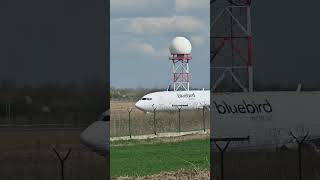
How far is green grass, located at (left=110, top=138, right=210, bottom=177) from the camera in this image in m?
7.10

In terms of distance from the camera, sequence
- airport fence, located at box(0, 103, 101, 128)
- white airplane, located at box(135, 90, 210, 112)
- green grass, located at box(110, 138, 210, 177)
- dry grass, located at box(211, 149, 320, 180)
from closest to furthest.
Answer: airport fence, located at box(0, 103, 101, 128)
dry grass, located at box(211, 149, 320, 180)
green grass, located at box(110, 138, 210, 177)
white airplane, located at box(135, 90, 210, 112)

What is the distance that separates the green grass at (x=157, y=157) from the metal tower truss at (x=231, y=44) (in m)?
1.79

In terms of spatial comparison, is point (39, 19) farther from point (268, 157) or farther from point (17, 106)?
point (268, 157)

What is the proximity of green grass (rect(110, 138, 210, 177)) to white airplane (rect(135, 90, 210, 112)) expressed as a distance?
8.84 m

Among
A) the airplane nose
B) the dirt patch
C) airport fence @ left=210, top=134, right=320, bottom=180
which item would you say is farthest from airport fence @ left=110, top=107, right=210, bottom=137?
airport fence @ left=210, top=134, right=320, bottom=180

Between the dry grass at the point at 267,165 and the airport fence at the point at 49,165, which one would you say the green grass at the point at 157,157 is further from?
the airport fence at the point at 49,165

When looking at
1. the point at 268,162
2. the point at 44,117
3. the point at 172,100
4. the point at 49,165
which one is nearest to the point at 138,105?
the point at 172,100

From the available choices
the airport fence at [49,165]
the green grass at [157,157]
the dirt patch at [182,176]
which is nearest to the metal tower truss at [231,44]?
Result: the dirt patch at [182,176]

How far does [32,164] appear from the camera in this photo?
427 cm

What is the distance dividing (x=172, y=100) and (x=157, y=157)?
41.6 ft

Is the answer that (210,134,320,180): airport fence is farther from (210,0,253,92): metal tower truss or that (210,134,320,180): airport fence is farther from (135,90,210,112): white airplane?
(135,90,210,112): white airplane

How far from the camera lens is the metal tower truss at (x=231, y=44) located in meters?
4.72

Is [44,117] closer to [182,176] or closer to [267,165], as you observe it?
[267,165]

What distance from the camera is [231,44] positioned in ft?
16.3
